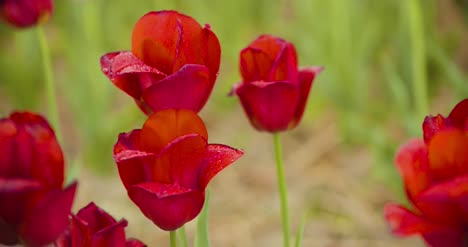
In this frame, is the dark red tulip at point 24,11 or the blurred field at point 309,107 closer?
the dark red tulip at point 24,11

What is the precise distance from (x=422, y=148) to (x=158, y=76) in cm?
12

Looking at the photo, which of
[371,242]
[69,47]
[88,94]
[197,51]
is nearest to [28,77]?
[69,47]

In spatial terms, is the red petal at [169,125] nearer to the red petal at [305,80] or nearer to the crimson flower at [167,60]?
the crimson flower at [167,60]

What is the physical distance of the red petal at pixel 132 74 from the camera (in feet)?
1.20

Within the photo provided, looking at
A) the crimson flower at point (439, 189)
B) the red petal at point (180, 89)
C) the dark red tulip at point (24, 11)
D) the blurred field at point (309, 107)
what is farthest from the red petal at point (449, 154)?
the blurred field at point (309, 107)

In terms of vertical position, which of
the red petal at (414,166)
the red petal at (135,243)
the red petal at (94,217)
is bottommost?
the red petal at (135,243)

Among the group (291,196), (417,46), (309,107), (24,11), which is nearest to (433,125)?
(24,11)

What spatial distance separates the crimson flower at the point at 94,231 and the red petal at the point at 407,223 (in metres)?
0.11

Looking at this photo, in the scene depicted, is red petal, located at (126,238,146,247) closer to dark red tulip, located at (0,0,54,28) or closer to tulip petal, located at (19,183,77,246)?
tulip petal, located at (19,183,77,246)

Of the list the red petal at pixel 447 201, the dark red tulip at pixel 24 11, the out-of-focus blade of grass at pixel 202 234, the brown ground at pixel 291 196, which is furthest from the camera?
the brown ground at pixel 291 196

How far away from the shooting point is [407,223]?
1.08 feet

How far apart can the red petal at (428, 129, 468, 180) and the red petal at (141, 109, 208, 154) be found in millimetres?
95

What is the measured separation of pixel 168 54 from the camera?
380mm

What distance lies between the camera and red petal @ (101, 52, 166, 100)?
0.37 m
